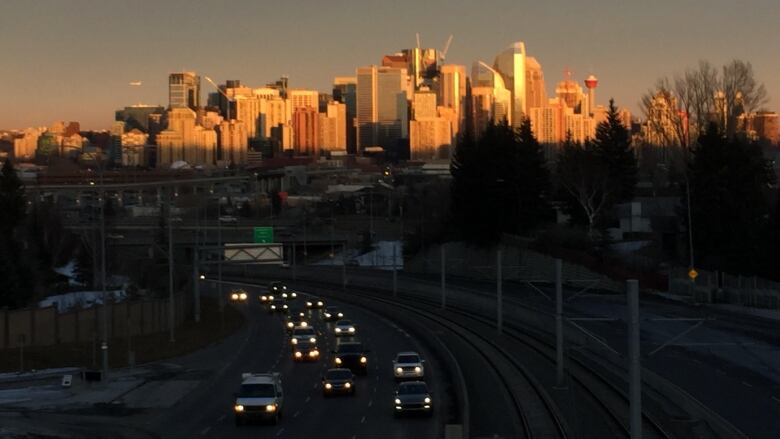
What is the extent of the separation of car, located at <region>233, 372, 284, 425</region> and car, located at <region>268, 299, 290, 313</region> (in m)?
40.9

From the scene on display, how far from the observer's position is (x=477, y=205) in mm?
89562

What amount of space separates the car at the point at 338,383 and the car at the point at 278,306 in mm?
36773

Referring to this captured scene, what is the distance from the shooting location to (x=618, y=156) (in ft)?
289

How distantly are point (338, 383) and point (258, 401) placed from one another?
5.37 meters

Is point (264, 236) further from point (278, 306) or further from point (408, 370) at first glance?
point (408, 370)

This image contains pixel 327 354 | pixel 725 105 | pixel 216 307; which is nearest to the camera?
pixel 327 354

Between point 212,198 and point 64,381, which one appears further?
point 212,198

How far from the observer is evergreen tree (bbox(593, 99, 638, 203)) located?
86.9 meters

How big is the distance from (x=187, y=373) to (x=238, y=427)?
1248cm

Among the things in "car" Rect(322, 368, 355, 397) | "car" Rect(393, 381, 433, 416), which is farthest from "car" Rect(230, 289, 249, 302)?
"car" Rect(393, 381, 433, 416)

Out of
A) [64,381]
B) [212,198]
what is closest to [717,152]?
[64,381]

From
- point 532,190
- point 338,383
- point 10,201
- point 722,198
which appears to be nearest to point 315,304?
point 10,201

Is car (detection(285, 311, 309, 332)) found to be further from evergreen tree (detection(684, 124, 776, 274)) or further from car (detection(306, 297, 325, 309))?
evergreen tree (detection(684, 124, 776, 274))

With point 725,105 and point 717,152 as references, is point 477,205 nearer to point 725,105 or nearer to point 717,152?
point 725,105
